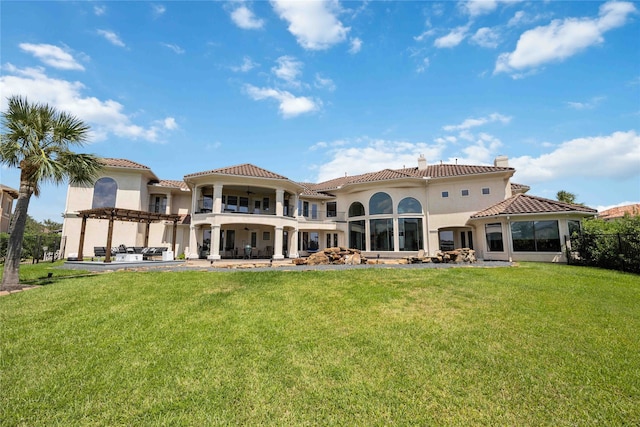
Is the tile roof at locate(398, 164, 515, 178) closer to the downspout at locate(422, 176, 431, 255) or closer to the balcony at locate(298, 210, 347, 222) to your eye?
the downspout at locate(422, 176, 431, 255)

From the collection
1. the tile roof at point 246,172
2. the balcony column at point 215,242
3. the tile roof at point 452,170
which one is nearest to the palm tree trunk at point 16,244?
the tile roof at point 246,172

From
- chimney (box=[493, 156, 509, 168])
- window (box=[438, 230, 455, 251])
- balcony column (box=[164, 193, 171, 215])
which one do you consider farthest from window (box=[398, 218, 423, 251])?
balcony column (box=[164, 193, 171, 215])

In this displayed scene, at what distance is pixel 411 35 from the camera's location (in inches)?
453

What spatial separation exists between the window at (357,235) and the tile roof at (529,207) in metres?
9.47

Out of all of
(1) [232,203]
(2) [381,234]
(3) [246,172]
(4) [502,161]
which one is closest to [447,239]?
(2) [381,234]

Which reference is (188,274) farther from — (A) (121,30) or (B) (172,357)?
(A) (121,30)

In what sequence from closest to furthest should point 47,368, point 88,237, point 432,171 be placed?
point 47,368, point 88,237, point 432,171

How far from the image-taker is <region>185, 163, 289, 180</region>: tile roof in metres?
21.9

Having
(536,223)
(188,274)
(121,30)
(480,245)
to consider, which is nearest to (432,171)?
(480,245)

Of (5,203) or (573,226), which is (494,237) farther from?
(5,203)

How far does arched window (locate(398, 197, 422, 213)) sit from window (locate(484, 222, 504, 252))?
17.8 ft

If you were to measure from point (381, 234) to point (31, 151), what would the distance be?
72.6ft

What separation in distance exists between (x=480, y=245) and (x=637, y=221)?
9331 millimetres

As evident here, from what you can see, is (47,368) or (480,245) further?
(480,245)
